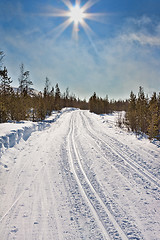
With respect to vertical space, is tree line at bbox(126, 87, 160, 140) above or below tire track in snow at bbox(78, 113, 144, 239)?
above

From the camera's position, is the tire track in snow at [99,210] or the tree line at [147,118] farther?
the tree line at [147,118]

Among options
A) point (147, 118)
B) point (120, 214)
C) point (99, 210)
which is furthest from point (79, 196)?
point (147, 118)

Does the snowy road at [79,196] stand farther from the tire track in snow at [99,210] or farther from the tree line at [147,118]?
the tree line at [147,118]

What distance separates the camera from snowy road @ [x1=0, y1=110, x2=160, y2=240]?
220 cm

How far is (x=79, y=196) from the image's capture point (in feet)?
10.1

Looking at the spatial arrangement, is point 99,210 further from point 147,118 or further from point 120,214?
point 147,118

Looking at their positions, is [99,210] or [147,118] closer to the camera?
[99,210]

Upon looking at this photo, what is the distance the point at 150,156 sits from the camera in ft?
18.0

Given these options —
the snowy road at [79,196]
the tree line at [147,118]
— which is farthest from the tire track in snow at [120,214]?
the tree line at [147,118]

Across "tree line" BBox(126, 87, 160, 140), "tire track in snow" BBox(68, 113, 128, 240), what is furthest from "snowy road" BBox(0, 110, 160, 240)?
"tree line" BBox(126, 87, 160, 140)

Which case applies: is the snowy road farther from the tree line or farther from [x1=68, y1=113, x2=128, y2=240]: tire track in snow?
the tree line

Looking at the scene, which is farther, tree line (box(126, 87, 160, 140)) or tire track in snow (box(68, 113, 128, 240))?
tree line (box(126, 87, 160, 140))

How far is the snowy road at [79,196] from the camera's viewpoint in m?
2.20

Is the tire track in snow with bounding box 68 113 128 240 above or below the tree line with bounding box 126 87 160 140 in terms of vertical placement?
below
